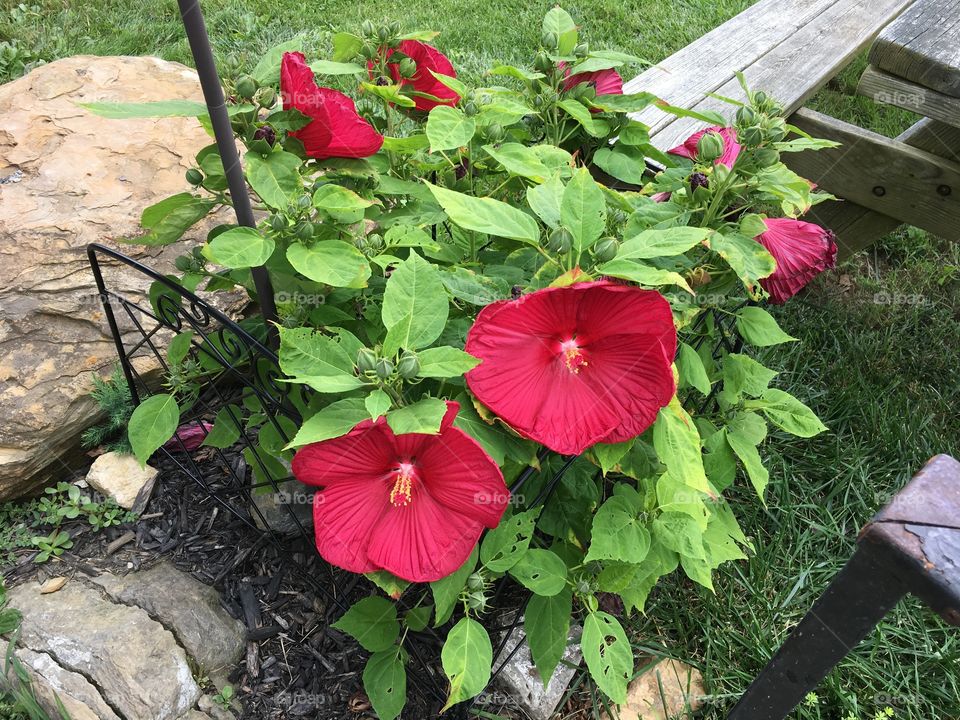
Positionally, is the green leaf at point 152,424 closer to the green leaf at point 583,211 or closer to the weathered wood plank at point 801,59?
the green leaf at point 583,211

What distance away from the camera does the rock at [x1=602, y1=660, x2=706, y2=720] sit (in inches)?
64.0

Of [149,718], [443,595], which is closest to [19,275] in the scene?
[149,718]

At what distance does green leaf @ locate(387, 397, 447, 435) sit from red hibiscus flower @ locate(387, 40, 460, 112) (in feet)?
2.14

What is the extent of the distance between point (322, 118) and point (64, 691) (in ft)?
3.76

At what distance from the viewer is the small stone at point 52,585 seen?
1.64 metres

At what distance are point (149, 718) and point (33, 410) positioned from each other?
0.77 meters

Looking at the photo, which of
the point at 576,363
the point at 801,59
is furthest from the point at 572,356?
the point at 801,59

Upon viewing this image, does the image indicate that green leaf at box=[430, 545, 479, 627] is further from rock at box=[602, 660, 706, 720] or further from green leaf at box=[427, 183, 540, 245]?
rock at box=[602, 660, 706, 720]

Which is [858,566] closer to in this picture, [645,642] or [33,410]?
[645,642]

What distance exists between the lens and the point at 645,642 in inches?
67.4

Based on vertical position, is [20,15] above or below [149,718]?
above

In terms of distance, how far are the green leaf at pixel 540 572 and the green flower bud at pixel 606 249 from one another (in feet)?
1.56

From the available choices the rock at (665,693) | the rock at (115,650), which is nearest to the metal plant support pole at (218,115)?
the rock at (115,650)

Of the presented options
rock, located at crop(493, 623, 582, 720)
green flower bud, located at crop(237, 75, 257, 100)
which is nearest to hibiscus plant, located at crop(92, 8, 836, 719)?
green flower bud, located at crop(237, 75, 257, 100)
